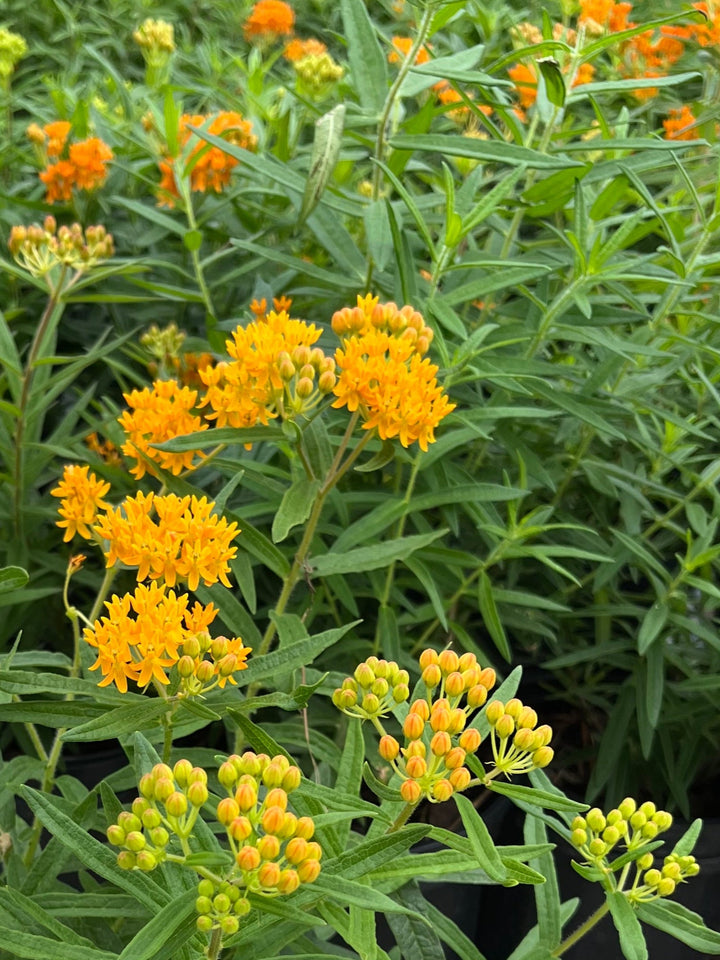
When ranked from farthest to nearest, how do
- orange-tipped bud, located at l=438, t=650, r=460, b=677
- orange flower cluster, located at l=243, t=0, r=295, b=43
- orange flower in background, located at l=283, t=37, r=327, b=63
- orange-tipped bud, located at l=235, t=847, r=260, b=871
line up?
orange flower cluster, located at l=243, t=0, r=295, b=43, orange flower in background, located at l=283, t=37, r=327, b=63, orange-tipped bud, located at l=438, t=650, r=460, b=677, orange-tipped bud, located at l=235, t=847, r=260, b=871

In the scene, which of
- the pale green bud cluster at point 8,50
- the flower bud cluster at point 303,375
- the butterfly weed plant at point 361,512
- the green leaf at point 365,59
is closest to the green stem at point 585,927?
the butterfly weed plant at point 361,512

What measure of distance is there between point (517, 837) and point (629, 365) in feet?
2.96

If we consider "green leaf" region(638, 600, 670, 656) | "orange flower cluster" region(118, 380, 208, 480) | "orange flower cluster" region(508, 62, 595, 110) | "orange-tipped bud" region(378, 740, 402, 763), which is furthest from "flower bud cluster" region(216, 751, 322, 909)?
"orange flower cluster" region(508, 62, 595, 110)

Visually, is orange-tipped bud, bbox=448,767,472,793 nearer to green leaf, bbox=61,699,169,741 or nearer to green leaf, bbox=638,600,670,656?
green leaf, bbox=61,699,169,741

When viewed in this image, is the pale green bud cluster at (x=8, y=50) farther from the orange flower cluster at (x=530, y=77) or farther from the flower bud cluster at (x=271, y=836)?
the flower bud cluster at (x=271, y=836)

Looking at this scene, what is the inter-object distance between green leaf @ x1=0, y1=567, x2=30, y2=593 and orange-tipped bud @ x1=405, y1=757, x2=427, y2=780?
1.57 feet

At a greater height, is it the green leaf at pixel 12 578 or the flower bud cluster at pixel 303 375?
the flower bud cluster at pixel 303 375

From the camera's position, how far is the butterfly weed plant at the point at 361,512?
A: 2.92 ft

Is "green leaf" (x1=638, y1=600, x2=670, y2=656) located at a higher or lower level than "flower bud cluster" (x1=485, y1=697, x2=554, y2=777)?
lower

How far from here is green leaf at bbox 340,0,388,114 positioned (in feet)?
5.33

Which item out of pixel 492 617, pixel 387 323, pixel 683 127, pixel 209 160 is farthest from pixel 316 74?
pixel 492 617

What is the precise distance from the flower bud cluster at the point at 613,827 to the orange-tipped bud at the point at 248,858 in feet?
1.16

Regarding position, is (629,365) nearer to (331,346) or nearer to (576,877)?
(331,346)

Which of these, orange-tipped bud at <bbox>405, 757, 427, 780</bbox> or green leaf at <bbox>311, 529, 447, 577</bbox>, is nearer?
orange-tipped bud at <bbox>405, 757, 427, 780</bbox>
